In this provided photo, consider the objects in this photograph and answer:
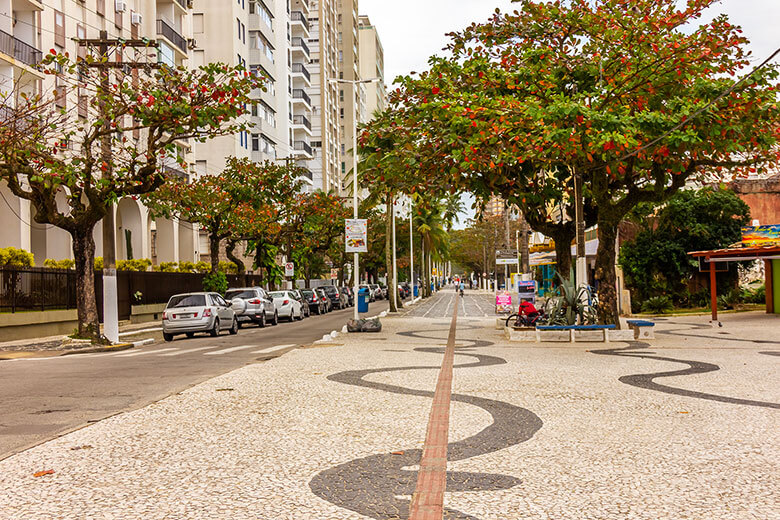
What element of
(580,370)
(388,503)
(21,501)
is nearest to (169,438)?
(21,501)

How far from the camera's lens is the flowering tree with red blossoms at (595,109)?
1773 cm

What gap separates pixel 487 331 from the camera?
26.0 metres

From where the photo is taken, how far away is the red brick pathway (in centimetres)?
514

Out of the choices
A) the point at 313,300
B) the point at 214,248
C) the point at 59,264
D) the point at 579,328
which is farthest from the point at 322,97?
the point at 579,328

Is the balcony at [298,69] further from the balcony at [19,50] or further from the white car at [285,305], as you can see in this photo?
the balcony at [19,50]

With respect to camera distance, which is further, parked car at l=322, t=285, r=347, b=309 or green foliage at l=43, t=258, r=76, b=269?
parked car at l=322, t=285, r=347, b=309

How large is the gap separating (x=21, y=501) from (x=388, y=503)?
2.56m

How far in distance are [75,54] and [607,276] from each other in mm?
26734

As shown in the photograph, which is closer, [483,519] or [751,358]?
[483,519]

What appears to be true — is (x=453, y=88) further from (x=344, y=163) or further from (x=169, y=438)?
(x=344, y=163)

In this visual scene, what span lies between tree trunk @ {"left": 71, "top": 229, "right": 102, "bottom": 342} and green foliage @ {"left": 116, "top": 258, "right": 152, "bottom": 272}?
45.8 feet

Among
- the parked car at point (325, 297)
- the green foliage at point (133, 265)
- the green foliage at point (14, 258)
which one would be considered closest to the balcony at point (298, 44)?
the parked car at point (325, 297)

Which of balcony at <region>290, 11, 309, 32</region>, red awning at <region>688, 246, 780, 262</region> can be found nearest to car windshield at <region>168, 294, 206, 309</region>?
red awning at <region>688, 246, 780, 262</region>

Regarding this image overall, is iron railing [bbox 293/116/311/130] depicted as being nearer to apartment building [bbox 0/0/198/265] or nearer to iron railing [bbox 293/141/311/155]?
iron railing [bbox 293/141/311/155]
